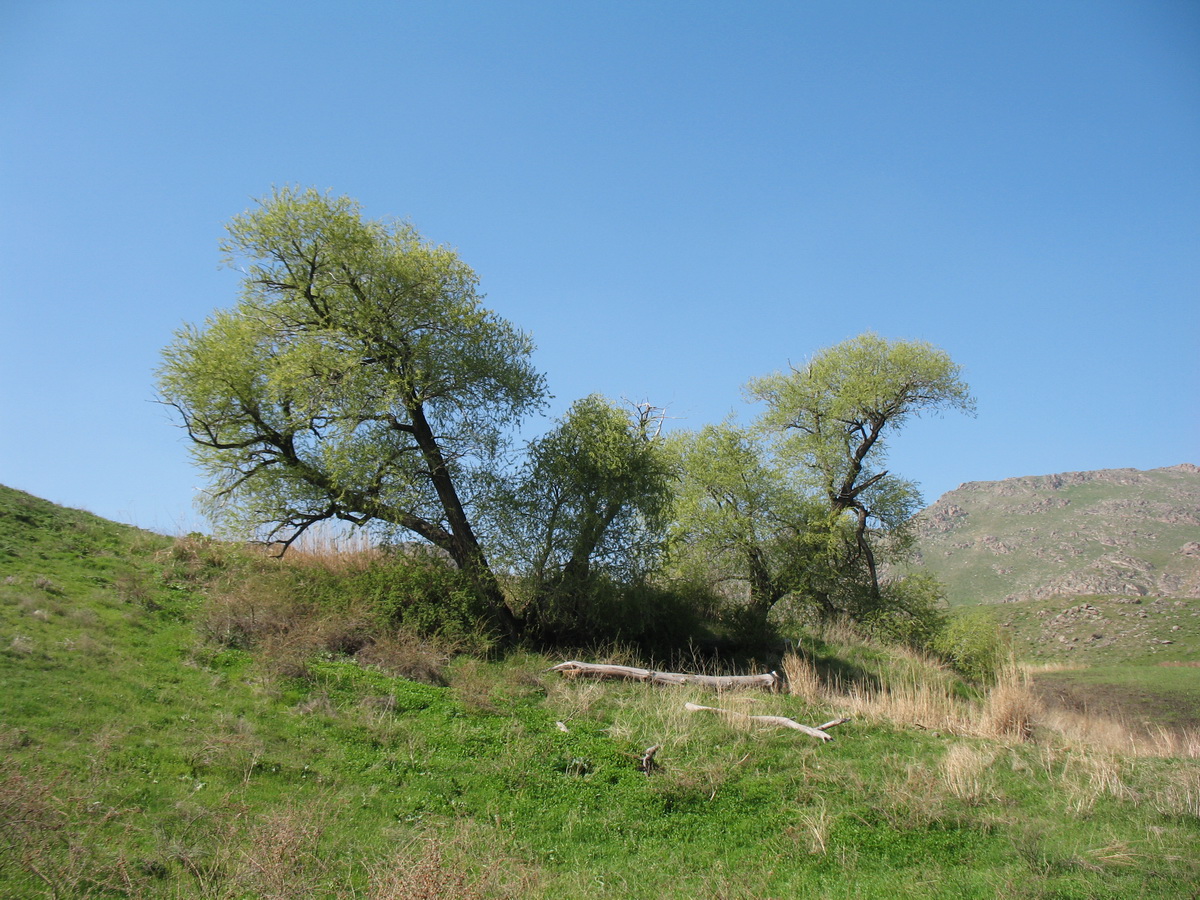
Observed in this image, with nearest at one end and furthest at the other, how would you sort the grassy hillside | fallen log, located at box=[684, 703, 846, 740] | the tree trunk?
the grassy hillside, fallen log, located at box=[684, 703, 846, 740], the tree trunk

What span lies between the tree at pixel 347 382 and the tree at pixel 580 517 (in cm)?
102

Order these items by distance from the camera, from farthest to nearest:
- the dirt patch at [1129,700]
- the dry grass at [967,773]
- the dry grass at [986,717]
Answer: the dirt patch at [1129,700], the dry grass at [986,717], the dry grass at [967,773]

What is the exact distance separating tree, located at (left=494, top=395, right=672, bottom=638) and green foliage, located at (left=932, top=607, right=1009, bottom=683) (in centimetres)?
1320

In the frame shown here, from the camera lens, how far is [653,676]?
48.7 ft

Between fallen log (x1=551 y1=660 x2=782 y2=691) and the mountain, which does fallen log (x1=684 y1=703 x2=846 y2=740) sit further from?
the mountain

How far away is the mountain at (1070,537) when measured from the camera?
227 feet

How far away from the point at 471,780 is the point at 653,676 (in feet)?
21.0

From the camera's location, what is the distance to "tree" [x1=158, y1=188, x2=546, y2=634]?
53.4 ft

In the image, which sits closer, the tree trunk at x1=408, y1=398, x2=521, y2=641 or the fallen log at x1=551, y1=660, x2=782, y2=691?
the fallen log at x1=551, y1=660, x2=782, y2=691

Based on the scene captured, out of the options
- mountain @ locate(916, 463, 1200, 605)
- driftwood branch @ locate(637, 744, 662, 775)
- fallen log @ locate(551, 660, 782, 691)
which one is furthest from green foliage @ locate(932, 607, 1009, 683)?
mountain @ locate(916, 463, 1200, 605)

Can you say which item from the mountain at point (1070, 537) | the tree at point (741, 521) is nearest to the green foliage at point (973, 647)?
the tree at point (741, 521)

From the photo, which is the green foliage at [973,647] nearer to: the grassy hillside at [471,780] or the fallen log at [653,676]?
the grassy hillside at [471,780]

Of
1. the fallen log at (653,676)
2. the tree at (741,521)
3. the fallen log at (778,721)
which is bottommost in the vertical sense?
the fallen log at (778,721)

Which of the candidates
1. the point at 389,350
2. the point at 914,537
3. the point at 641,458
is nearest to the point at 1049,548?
the point at 914,537
